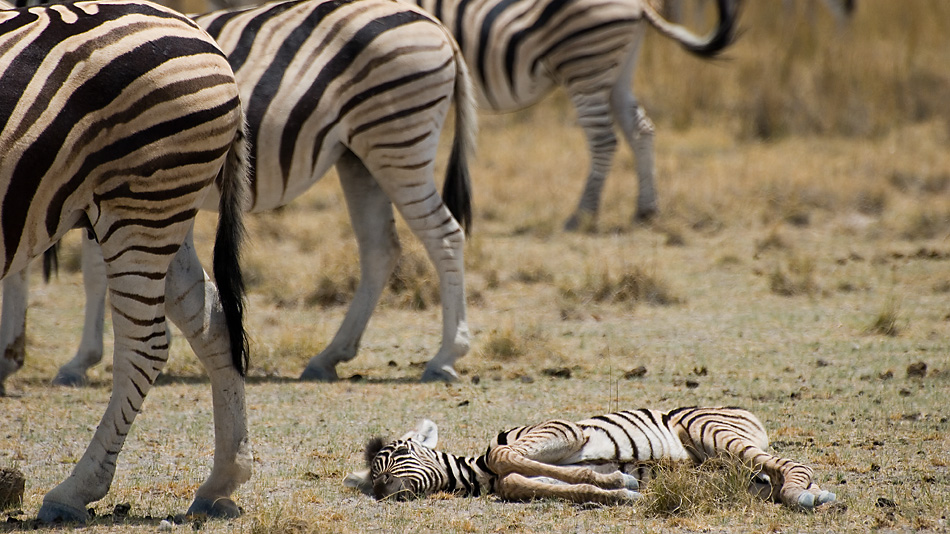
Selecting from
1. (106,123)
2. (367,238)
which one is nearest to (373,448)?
(106,123)

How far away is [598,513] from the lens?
4.17m

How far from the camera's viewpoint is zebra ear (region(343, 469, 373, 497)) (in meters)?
4.50

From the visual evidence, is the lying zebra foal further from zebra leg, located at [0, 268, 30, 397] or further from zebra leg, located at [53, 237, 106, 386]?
zebra leg, located at [0, 268, 30, 397]

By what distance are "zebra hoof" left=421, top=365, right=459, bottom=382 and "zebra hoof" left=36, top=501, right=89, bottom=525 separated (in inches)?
113

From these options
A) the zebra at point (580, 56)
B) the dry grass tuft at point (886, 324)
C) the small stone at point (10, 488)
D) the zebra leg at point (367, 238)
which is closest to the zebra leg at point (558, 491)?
the small stone at point (10, 488)

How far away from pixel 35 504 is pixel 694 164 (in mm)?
10787

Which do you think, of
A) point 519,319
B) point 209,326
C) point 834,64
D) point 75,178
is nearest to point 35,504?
point 209,326

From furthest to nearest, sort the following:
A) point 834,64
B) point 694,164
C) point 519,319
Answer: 1. point 834,64
2. point 694,164
3. point 519,319

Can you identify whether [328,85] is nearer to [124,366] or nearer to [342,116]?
[342,116]

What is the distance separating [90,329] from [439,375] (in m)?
2.06

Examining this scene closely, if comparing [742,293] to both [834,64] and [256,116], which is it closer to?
[256,116]

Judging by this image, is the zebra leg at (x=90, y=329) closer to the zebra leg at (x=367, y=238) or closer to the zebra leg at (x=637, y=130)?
the zebra leg at (x=367, y=238)

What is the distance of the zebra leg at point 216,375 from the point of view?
411cm

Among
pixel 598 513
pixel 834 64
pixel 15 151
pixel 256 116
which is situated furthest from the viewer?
pixel 834 64
